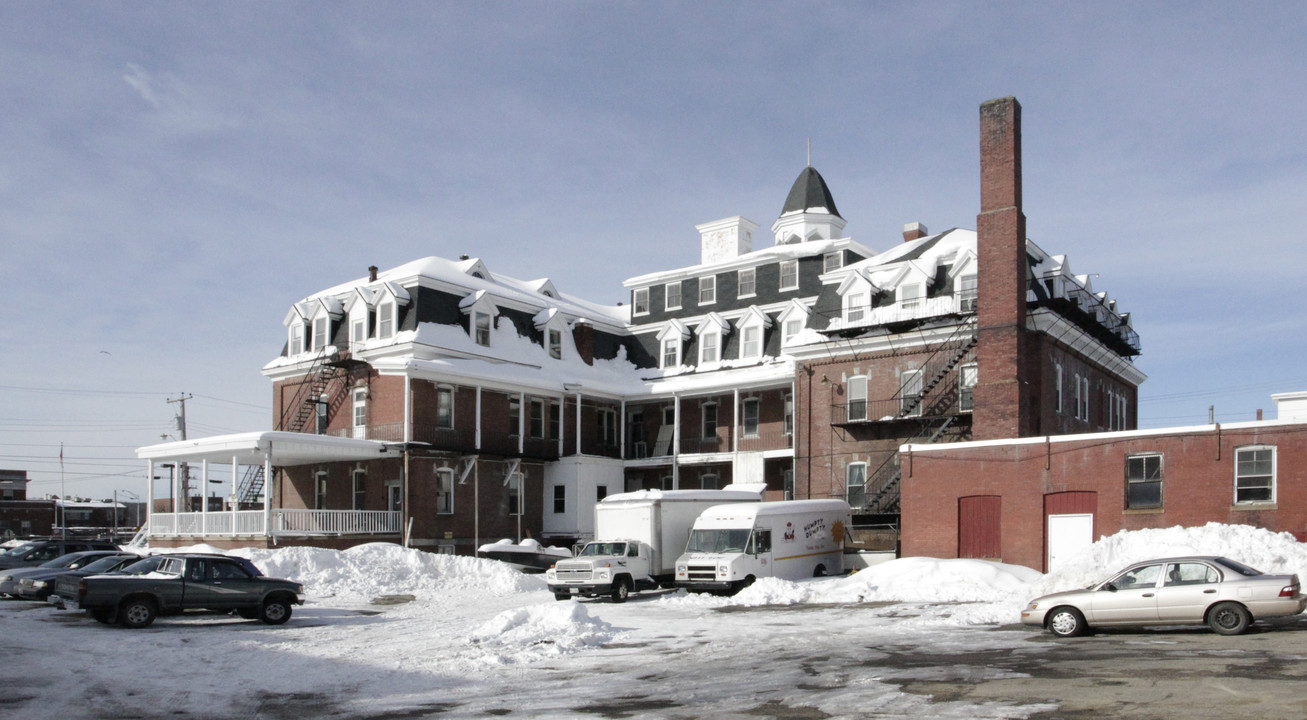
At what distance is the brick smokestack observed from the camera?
106ft

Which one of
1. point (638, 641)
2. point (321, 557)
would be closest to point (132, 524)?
point (321, 557)

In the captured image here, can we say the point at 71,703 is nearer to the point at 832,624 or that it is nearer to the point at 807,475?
the point at 832,624

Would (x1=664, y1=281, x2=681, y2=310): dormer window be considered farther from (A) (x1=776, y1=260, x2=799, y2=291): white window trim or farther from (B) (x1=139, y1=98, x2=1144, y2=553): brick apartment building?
(A) (x1=776, y1=260, x2=799, y2=291): white window trim

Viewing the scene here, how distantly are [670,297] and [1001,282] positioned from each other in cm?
2179

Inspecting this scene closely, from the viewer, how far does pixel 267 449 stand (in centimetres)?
3475

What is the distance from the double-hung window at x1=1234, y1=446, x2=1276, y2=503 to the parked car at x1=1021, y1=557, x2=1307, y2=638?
990cm

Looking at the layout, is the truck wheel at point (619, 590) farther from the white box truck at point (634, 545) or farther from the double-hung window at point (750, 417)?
the double-hung window at point (750, 417)

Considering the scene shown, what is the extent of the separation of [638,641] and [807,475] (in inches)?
881

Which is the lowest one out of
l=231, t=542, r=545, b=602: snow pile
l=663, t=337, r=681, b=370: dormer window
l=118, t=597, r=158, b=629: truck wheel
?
l=231, t=542, r=545, b=602: snow pile

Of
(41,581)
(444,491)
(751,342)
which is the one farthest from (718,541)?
(751,342)

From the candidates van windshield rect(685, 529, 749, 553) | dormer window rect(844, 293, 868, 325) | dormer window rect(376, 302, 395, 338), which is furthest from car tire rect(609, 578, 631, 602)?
dormer window rect(376, 302, 395, 338)

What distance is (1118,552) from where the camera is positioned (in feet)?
84.3

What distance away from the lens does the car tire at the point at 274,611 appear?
846 inches

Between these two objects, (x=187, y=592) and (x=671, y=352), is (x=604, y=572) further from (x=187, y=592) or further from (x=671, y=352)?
(x=671, y=352)
